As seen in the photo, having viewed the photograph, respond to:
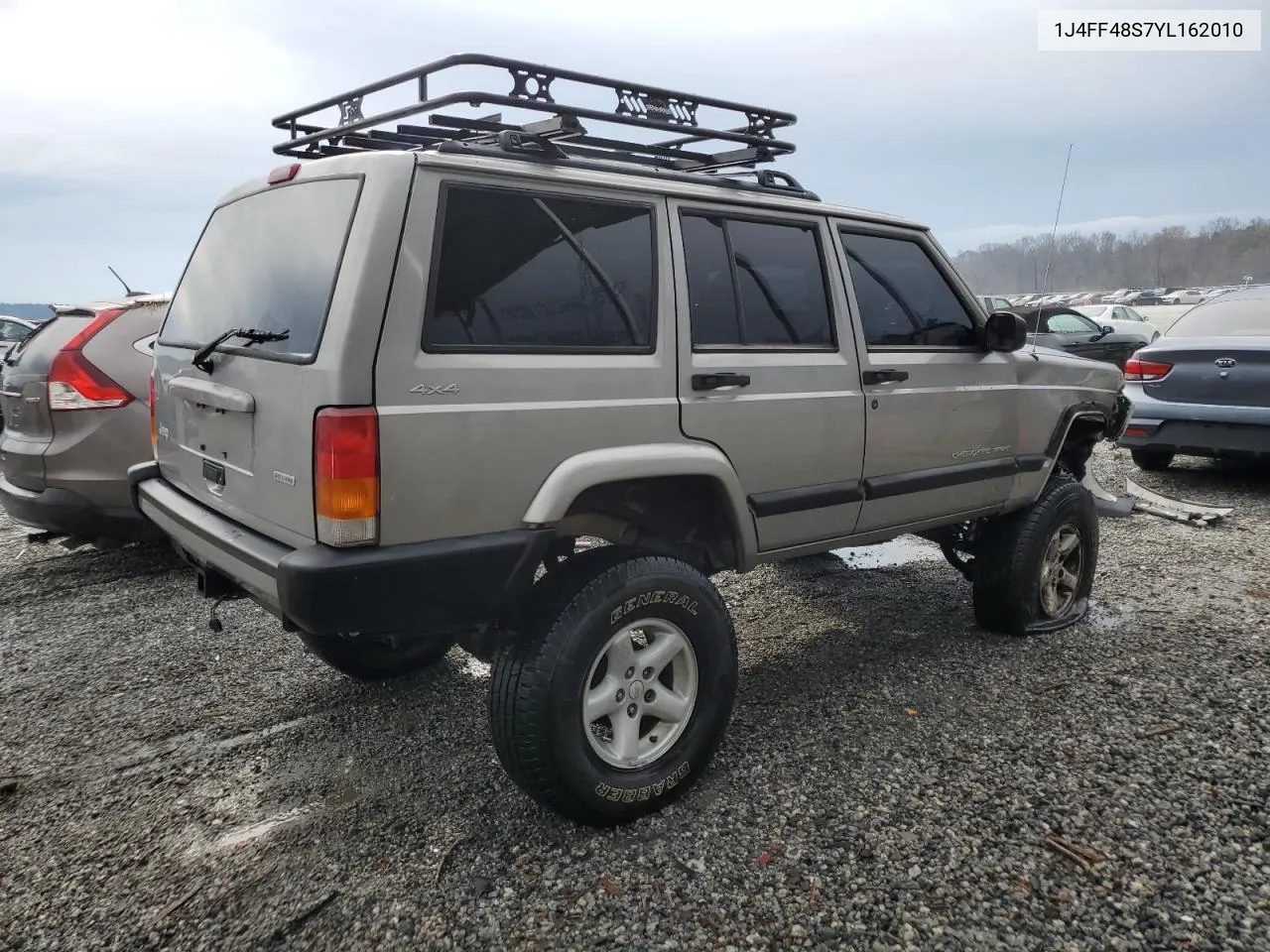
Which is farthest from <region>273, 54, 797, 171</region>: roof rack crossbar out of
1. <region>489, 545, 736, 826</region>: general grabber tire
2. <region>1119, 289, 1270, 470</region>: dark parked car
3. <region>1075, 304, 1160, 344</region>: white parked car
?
<region>1075, 304, 1160, 344</region>: white parked car

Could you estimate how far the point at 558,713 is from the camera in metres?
2.51

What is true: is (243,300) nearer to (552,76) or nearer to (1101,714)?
(552,76)

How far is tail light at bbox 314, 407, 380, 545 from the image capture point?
7.36 ft

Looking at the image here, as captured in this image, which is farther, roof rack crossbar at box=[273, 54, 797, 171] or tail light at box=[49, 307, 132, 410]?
tail light at box=[49, 307, 132, 410]

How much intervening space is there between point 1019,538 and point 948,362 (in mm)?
Result: 996

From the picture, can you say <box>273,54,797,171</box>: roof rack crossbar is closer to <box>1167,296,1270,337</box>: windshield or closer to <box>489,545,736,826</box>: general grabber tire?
<box>489,545,736,826</box>: general grabber tire

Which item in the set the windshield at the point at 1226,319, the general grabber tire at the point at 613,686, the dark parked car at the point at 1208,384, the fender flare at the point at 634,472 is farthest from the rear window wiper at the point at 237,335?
the windshield at the point at 1226,319

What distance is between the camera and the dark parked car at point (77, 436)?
15.3 ft

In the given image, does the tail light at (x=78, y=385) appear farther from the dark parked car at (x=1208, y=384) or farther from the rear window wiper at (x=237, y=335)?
the dark parked car at (x=1208, y=384)

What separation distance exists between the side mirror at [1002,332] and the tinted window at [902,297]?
0.21 ft

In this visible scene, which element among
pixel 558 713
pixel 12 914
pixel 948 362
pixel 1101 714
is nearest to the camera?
pixel 12 914

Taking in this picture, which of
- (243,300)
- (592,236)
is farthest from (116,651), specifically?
(592,236)

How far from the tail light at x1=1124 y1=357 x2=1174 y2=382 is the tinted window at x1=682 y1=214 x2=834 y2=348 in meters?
5.46

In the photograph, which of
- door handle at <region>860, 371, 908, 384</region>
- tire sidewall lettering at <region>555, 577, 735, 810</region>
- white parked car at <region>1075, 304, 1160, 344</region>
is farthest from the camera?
white parked car at <region>1075, 304, 1160, 344</region>
